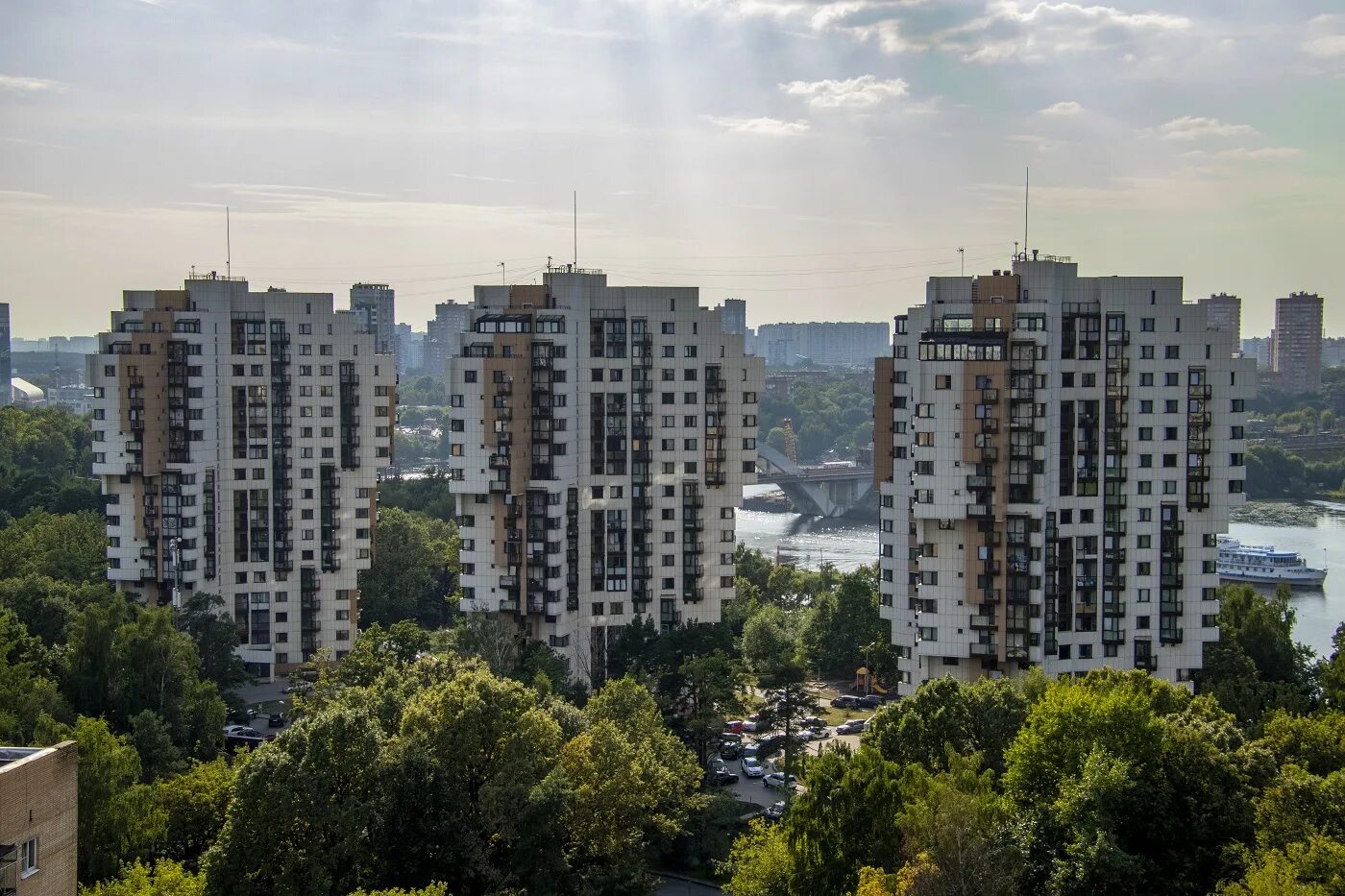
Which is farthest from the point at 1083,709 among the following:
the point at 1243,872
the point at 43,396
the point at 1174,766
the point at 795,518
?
the point at 43,396

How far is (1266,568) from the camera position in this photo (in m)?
53.9

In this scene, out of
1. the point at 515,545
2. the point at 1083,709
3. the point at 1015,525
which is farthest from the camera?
the point at 515,545

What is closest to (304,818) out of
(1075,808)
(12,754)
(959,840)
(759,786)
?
(12,754)

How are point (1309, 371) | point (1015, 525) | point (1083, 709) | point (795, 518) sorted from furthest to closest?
1. point (1309, 371)
2. point (795, 518)
3. point (1015, 525)
4. point (1083, 709)

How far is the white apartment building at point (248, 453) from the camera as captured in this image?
107 ft

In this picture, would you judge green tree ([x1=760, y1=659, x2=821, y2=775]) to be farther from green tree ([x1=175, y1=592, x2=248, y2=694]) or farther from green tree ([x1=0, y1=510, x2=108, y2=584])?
green tree ([x1=0, y1=510, x2=108, y2=584])

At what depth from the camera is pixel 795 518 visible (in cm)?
7594

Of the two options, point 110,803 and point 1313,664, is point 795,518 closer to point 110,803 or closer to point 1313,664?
point 1313,664

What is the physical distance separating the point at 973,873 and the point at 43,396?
116129mm

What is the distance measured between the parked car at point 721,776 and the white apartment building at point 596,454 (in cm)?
376

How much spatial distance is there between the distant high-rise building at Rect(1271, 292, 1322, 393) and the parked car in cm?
9107

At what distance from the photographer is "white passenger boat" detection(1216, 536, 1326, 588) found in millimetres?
53375

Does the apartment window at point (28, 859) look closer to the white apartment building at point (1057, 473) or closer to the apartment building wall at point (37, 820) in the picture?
the apartment building wall at point (37, 820)

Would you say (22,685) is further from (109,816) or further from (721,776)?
(721,776)
